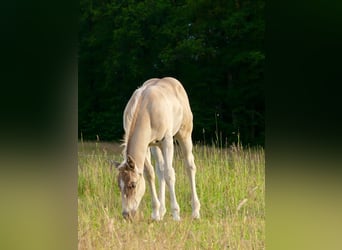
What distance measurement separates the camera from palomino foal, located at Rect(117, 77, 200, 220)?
3.69m

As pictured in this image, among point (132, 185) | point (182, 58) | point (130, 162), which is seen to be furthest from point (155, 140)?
point (182, 58)

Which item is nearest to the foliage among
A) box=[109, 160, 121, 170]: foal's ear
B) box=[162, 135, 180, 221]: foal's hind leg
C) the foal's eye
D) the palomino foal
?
the palomino foal

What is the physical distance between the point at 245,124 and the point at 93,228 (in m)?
1.13

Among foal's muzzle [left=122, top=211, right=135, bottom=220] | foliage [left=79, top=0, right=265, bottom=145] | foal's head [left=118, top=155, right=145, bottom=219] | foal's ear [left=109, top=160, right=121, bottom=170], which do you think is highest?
foliage [left=79, top=0, right=265, bottom=145]

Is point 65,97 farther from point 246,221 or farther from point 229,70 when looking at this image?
point 246,221

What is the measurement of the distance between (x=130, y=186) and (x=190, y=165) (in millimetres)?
452

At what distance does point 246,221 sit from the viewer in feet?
10.8

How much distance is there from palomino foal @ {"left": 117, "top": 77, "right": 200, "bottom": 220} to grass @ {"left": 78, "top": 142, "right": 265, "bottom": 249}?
0.06 meters

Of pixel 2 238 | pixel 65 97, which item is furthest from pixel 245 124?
pixel 2 238

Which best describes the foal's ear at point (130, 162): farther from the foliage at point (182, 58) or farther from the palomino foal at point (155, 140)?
the foliage at point (182, 58)

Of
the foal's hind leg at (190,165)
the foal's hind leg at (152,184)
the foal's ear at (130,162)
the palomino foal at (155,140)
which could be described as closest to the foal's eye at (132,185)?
the palomino foal at (155,140)

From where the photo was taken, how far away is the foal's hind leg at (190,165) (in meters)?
3.65

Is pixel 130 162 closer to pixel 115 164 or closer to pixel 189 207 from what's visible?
pixel 115 164

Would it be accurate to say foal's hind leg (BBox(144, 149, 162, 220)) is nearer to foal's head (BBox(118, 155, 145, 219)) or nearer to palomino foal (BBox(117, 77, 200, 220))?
palomino foal (BBox(117, 77, 200, 220))
